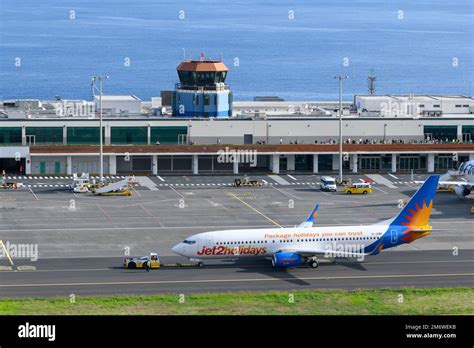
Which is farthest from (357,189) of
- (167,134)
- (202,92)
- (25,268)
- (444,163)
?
(25,268)

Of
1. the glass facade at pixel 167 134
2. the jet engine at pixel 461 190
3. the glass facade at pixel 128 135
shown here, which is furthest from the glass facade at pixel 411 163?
the glass facade at pixel 128 135

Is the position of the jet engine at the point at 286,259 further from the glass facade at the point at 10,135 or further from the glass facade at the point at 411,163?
the glass facade at the point at 10,135

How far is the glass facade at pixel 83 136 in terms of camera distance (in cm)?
15825

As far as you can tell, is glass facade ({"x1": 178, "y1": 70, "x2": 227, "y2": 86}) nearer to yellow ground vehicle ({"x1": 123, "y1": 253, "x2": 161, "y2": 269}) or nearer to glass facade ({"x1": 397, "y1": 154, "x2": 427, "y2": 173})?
glass facade ({"x1": 397, "y1": 154, "x2": 427, "y2": 173})

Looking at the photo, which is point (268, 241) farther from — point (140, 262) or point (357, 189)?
point (357, 189)

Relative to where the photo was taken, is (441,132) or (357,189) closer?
(357,189)

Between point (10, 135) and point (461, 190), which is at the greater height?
point (10, 135)

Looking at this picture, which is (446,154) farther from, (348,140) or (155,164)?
(155,164)

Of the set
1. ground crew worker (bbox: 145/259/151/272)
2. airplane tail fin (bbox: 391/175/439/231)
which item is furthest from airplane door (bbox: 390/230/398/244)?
ground crew worker (bbox: 145/259/151/272)

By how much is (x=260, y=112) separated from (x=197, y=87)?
11238 mm

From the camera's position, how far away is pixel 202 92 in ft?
553

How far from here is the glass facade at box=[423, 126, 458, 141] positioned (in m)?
167

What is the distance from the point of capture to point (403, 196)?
450 feet

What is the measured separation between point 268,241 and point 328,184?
5477 centimetres
